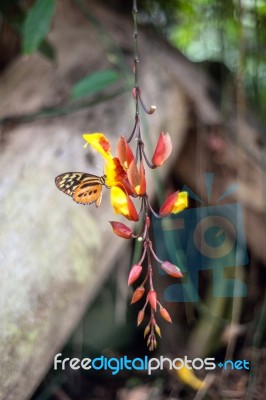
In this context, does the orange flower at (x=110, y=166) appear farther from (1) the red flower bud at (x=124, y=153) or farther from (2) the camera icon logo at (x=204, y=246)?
(2) the camera icon logo at (x=204, y=246)

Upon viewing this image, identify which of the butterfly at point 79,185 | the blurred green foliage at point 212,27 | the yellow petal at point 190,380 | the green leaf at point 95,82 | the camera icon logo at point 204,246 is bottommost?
the yellow petal at point 190,380

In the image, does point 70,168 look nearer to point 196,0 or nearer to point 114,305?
point 114,305

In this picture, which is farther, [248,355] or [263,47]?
[263,47]

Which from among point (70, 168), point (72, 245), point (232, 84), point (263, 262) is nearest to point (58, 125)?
point (70, 168)

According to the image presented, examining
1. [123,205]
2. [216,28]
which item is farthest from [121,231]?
[216,28]

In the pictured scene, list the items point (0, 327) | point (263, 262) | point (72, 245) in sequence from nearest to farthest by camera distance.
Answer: point (0, 327), point (72, 245), point (263, 262)

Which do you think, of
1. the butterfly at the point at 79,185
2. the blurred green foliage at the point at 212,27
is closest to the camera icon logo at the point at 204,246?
the blurred green foliage at the point at 212,27
